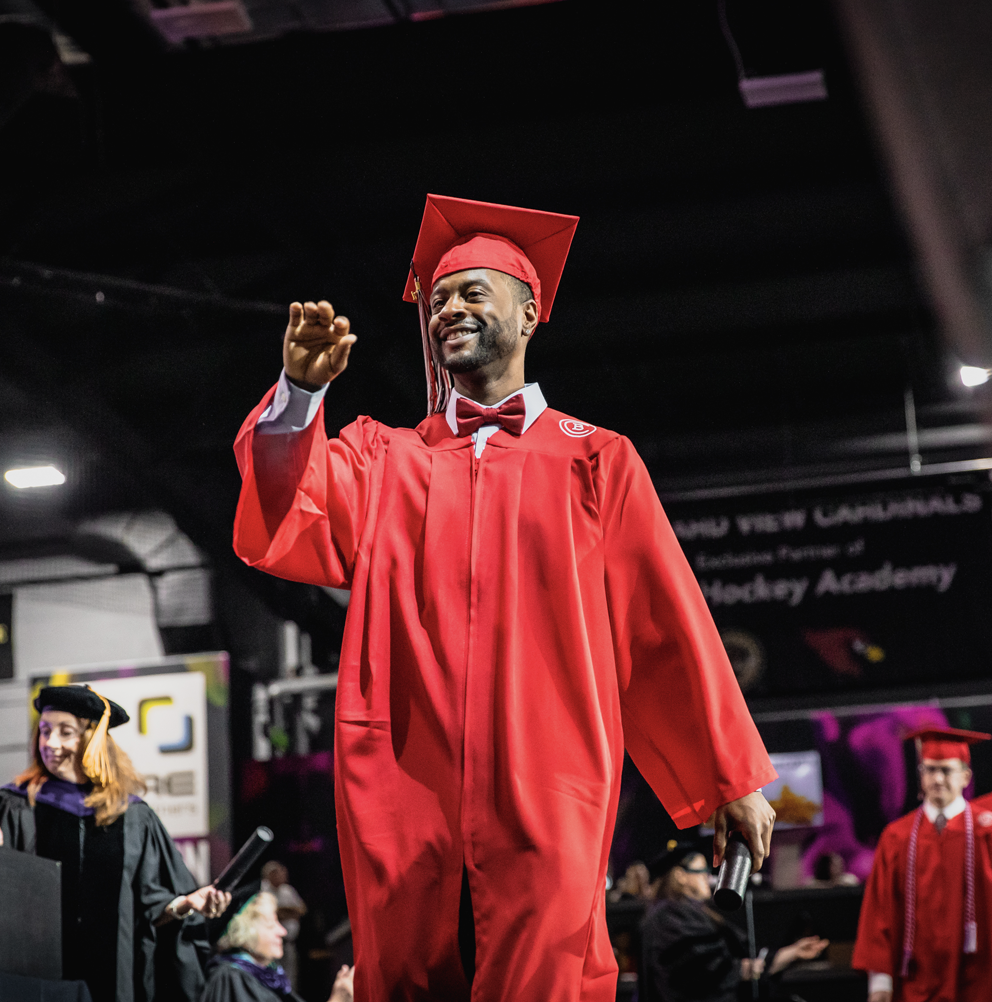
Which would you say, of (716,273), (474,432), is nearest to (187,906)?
(474,432)

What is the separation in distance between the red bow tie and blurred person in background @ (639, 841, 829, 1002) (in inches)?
215

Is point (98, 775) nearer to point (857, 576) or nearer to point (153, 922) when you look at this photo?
point (153, 922)

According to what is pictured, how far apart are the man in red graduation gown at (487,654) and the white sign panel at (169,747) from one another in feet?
Result: 31.5

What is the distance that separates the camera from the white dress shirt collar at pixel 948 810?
6602mm

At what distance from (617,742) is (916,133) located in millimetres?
1003

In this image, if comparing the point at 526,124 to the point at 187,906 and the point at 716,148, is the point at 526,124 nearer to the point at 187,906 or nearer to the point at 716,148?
the point at 716,148

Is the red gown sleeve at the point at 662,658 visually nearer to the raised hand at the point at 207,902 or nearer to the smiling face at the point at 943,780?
the raised hand at the point at 207,902

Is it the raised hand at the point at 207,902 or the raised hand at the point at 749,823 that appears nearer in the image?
the raised hand at the point at 749,823

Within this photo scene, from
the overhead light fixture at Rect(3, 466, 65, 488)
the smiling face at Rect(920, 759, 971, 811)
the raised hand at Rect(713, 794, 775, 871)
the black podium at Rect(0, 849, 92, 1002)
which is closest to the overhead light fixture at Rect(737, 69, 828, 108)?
the smiling face at Rect(920, 759, 971, 811)

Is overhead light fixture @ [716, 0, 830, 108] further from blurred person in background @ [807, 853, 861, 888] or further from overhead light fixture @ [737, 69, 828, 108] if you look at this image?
blurred person in background @ [807, 853, 861, 888]

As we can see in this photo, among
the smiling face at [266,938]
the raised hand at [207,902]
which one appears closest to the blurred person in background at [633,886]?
the smiling face at [266,938]

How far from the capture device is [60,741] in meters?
4.89

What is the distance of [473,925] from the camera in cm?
185

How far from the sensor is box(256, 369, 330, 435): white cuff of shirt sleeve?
195cm
